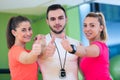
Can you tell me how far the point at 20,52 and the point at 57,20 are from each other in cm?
28

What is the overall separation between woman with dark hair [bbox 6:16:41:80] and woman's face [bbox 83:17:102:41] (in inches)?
14.0

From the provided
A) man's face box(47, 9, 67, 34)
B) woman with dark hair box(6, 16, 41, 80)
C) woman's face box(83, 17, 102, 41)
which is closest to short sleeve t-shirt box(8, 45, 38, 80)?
woman with dark hair box(6, 16, 41, 80)

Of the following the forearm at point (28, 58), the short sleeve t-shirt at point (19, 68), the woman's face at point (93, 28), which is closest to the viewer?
the forearm at point (28, 58)

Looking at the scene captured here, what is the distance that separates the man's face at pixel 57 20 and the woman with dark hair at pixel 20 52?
130mm

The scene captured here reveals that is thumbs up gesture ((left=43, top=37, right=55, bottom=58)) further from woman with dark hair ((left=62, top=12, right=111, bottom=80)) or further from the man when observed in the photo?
woman with dark hair ((left=62, top=12, right=111, bottom=80))

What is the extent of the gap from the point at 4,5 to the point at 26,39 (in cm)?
221

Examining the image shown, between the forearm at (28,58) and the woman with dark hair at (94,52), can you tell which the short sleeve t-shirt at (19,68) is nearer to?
the forearm at (28,58)

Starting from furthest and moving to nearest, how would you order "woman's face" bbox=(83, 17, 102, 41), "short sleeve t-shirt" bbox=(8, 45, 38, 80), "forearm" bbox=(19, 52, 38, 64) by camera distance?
1. "woman's face" bbox=(83, 17, 102, 41)
2. "short sleeve t-shirt" bbox=(8, 45, 38, 80)
3. "forearm" bbox=(19, 52, 38, 64)

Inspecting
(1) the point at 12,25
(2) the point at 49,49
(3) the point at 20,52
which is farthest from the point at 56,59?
(1) the point at 12,25

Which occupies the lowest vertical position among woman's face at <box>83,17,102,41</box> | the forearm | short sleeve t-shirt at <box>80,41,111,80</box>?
short sleeve t-shirt at <box>80,41,111,80</box>

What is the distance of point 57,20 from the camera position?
148cm

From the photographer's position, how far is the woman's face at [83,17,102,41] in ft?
5.23

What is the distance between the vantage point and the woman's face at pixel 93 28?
5.23ft

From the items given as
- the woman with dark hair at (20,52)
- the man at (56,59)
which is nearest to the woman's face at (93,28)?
the man at (56,59)
